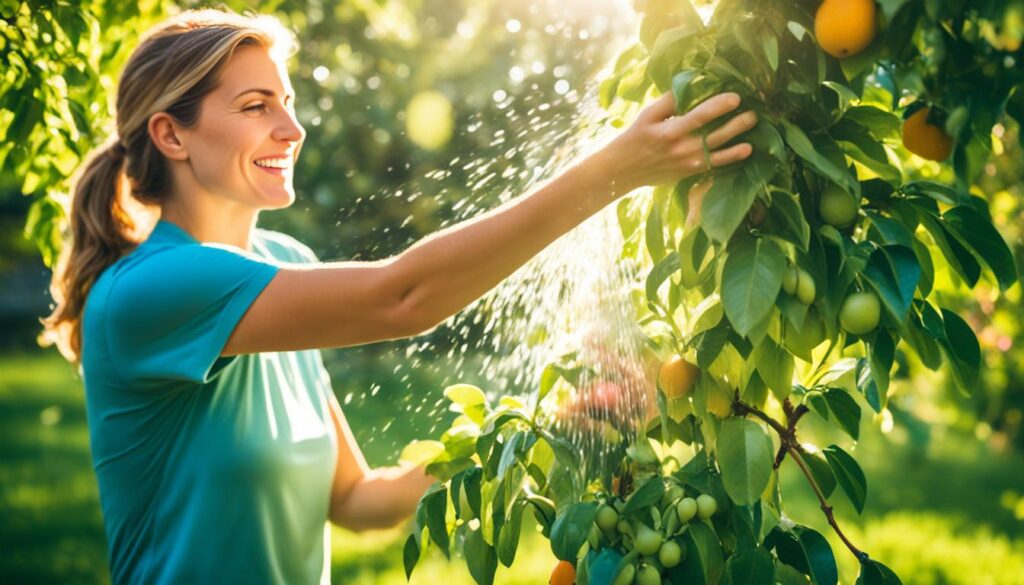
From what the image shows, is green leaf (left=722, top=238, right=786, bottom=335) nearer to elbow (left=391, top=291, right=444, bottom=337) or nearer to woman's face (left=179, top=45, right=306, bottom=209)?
elbow (left=391, top=291, right=444, bottom=337)

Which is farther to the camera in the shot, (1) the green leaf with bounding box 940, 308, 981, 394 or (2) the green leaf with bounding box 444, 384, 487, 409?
(2) the green leaf with bounding box 444, 384, 487, 409

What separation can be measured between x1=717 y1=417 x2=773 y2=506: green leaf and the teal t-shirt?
92 centimetres

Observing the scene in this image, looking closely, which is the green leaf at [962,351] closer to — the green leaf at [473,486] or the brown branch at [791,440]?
the brown branch at [791,440]

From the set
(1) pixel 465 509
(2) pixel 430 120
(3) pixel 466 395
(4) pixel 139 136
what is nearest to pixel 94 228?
(4) pixel 139 136

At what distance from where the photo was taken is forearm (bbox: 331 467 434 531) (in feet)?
7.49

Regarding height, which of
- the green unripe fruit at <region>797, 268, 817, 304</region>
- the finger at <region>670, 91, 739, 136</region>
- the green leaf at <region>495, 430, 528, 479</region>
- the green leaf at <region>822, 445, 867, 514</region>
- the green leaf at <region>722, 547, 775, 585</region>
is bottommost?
the green leaf at <region>822, 445, 867, 514</region>

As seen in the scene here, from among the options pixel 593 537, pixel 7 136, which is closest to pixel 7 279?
pixel 7 136

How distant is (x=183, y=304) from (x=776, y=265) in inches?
41.1

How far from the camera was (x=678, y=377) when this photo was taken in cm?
152

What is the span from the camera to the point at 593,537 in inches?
60.4

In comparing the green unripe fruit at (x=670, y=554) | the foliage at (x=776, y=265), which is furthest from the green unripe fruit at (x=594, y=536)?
the green unripe fruit at (x=670, y=554)

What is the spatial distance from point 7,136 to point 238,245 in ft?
1.91

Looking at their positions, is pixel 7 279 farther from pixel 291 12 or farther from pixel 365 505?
pixel 365 505

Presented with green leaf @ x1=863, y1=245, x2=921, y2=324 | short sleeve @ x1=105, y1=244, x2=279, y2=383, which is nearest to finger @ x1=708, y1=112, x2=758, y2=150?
green leaf @ x1=863, y1=245, x2=921, y2=324
